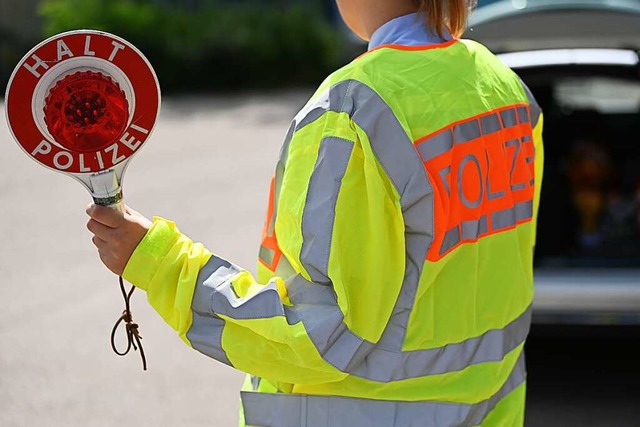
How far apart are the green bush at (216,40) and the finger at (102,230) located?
1827 cm

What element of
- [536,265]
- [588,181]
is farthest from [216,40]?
[536,265]

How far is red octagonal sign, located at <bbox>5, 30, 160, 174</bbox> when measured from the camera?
1.63 meters

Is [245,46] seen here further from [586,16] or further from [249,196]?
[586,16]

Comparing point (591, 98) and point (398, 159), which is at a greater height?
point (398, 159)

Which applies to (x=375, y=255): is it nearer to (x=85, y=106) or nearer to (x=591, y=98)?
(x=85, y=106)

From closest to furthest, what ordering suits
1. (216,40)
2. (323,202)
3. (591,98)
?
1. (323,202)
2. (591,98)
3. (216,40)

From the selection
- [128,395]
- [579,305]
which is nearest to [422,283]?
[579,305]

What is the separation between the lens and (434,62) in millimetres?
1745

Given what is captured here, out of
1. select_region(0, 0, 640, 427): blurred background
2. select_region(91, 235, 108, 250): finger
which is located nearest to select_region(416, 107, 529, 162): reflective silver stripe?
select_region(91, 235, 108, 250): finger

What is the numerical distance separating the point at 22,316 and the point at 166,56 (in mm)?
14991

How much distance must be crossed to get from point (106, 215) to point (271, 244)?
0.29 metres

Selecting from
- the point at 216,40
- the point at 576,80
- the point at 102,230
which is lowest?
the point at 216,40

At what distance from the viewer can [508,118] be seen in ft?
6.22

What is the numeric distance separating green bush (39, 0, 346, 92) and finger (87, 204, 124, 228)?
18.3 meters
